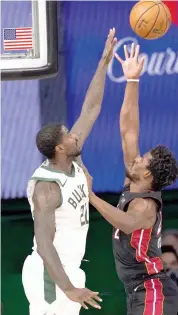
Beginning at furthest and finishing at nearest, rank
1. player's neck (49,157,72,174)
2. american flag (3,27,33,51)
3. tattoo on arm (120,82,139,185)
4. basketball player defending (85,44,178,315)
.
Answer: tattoo on arm (120,82,139,185)
american flag (3,27,33,51)
basketball player defending (85,44,178,315)
player's neck (49,157,72,174)

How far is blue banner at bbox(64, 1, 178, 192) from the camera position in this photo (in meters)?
5.68

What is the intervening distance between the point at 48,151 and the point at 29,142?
1116 mm

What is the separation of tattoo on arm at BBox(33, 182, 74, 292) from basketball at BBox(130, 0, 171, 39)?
130 cm

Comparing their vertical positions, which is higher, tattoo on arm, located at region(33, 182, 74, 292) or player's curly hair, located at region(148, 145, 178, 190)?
player's curly hair, located at region(148, 145, 178, 190)

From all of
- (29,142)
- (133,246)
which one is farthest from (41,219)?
(29,142)

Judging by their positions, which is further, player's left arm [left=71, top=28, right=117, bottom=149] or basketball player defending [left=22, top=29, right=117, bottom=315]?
player's left arm [left=71, top=28, right=117, bottom=149]

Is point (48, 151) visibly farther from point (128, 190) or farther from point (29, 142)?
point (29, 142)

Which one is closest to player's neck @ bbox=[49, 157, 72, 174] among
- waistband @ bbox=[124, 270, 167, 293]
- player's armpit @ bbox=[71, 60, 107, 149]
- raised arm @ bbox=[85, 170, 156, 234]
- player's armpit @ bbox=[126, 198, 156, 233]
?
raised arm @ bbox=[85, 170, 156, 234]

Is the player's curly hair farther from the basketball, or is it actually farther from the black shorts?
the basketball

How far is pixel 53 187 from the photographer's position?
14.7 ft

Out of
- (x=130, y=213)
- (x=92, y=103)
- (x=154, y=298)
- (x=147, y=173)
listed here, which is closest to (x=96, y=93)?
(x=92, y=103)

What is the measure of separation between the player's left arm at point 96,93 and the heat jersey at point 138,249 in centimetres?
59

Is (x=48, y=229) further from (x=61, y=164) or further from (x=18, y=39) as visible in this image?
(x=18, y=39)

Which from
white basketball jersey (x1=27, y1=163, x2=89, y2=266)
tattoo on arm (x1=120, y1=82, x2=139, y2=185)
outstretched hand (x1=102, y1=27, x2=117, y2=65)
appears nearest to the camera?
white basketball jersey (x1=27, y1=163, x2=89, y2=266)
